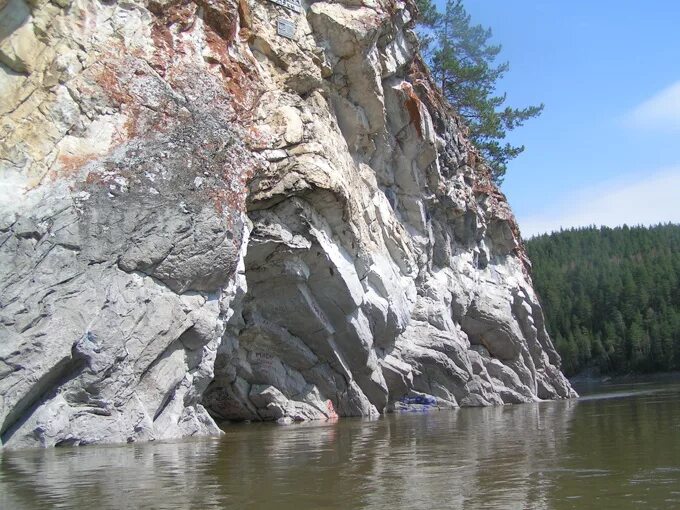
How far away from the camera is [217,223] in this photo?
12.9 metres

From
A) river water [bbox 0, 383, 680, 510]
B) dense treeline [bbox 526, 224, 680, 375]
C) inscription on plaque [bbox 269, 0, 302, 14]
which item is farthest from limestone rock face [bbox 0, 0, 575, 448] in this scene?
dense treeline [bbox 526, 224, 680, 375]

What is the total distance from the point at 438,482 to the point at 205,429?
7380mm

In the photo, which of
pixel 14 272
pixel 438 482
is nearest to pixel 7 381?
pixel 14 272

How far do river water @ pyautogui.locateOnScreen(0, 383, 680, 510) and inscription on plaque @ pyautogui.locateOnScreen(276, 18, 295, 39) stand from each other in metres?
10.8

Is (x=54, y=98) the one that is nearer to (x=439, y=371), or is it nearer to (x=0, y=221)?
(x=0, y=221)

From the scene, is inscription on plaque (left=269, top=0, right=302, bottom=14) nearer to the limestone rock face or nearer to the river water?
the limestone rock face

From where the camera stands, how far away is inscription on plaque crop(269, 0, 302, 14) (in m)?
18.3

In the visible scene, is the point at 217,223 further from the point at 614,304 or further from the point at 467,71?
the point at 614,304

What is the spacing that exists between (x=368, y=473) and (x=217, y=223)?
6988mm

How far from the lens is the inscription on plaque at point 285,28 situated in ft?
59.0

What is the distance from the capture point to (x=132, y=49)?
1388cm

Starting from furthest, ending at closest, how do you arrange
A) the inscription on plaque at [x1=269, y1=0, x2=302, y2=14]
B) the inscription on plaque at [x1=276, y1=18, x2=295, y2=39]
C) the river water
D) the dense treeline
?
1. the dense treeline
2. the inscription on plaque at [x1=269, y1=0, x2=302, y2=14]
3. the inscription on plaque at [x1=276, y1=18, x2=295, y2=39]
4. the river water

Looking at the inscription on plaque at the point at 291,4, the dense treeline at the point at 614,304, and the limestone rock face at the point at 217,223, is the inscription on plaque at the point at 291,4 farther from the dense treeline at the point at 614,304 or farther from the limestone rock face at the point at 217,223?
the dense treeline at the point at 614,304

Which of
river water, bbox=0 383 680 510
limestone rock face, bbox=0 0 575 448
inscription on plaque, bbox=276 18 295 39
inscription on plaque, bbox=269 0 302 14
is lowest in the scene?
river water, bbox=0 383 680 510
